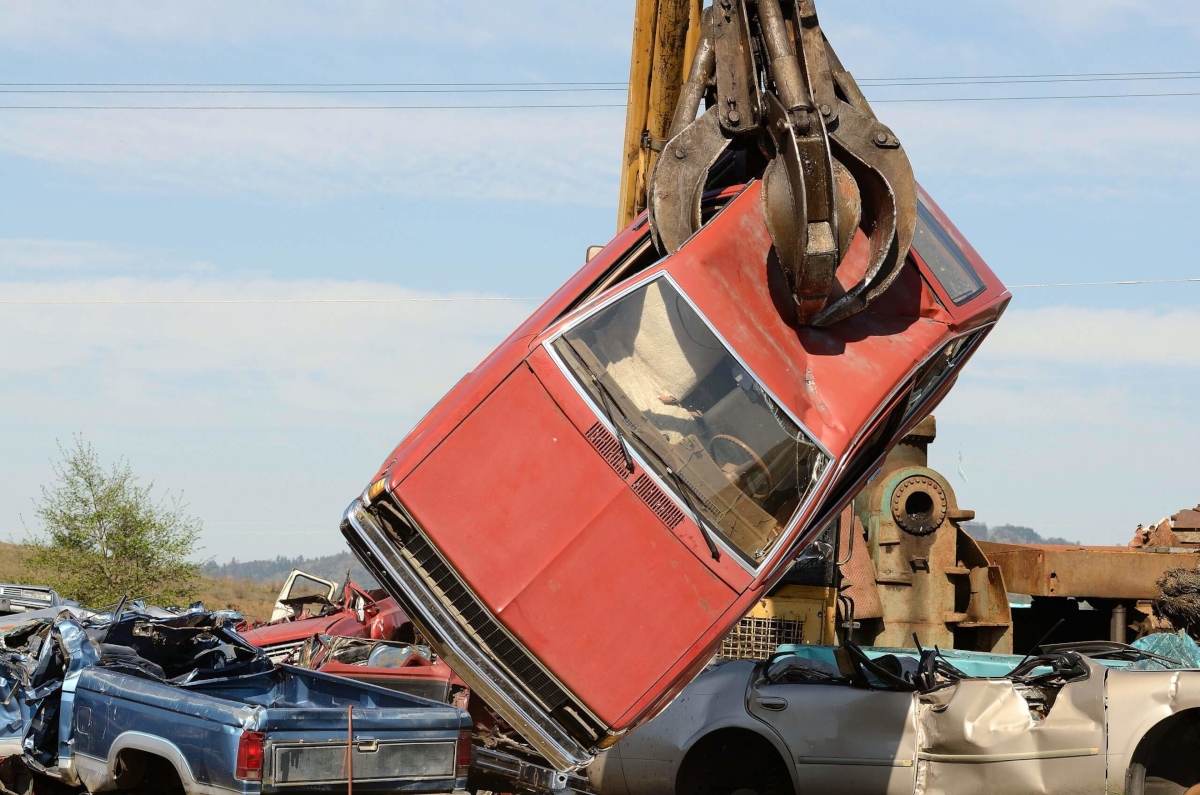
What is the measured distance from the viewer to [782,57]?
303 inches

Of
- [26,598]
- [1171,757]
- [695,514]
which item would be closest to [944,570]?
[1171,757]

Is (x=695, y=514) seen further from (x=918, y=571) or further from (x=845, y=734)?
(x=918, y=571)

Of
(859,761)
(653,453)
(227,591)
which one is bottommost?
(227,591)

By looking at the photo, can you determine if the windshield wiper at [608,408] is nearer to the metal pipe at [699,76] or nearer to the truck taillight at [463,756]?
the truck taillight at [463,756]

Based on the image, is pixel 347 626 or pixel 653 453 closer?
pixel 653 453

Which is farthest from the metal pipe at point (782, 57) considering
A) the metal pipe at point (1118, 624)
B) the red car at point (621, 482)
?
the metal pipe at point (1118, 624)

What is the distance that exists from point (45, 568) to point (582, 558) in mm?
25627

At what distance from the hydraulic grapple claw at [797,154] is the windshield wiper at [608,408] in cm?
106

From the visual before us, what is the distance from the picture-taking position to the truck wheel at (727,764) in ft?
27.8

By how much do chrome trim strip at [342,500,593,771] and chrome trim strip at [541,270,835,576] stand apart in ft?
4.07

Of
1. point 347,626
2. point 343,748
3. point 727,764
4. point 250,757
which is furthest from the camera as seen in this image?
point 347,626

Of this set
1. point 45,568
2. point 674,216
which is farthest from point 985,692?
point 45,568

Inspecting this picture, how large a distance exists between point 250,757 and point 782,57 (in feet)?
16.3

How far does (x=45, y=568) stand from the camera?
2861 centimetres
